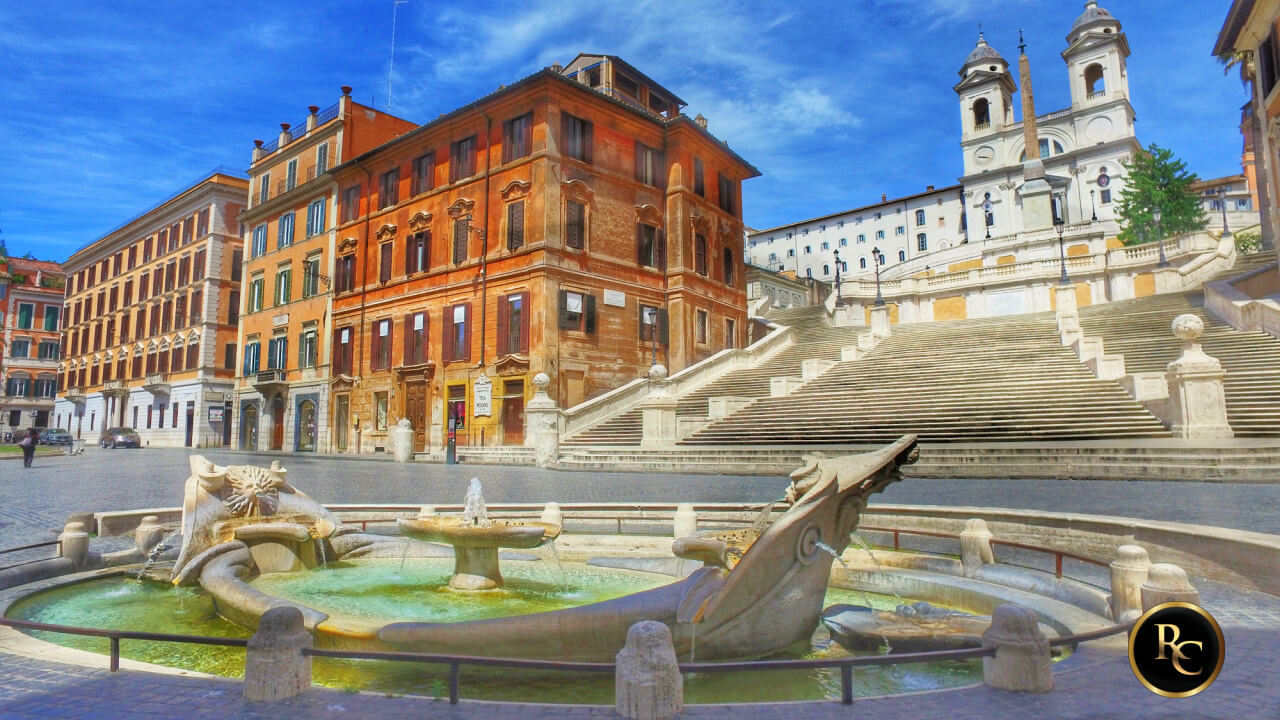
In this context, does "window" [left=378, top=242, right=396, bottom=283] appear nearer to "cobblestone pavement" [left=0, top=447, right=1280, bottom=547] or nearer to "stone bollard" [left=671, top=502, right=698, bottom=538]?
"cobblestone pavement" [left=0, top=447, right=1280, bottom=547]

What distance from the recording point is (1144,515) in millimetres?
8562

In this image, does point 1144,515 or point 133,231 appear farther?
point 133,231

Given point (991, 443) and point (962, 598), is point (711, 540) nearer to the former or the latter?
point (962, 598)

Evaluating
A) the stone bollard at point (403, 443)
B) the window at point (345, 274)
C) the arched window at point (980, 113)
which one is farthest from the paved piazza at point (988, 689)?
the arched window at point (980, 113)

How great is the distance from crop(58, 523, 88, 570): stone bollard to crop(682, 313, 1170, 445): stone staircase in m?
14.4

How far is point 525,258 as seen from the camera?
2823 cm

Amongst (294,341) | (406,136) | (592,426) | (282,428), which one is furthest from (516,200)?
(282,428)

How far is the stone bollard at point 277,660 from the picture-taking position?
3.29 m

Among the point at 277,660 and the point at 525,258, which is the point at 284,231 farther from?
the point at 277,660

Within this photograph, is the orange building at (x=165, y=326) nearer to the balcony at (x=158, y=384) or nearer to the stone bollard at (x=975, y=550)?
the balcony at (x=158, y=384)

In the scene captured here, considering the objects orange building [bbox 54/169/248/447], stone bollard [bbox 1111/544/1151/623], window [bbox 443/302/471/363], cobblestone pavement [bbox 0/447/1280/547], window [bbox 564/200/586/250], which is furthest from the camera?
orange building [bbox 54/169/248/447]

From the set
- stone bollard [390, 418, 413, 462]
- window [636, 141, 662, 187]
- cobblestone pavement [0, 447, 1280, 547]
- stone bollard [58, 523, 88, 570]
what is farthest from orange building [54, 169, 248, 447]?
stone bollard [58, 523, 88, 570]

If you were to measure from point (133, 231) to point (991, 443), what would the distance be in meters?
62.7

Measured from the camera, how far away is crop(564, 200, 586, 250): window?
28.5 metres
